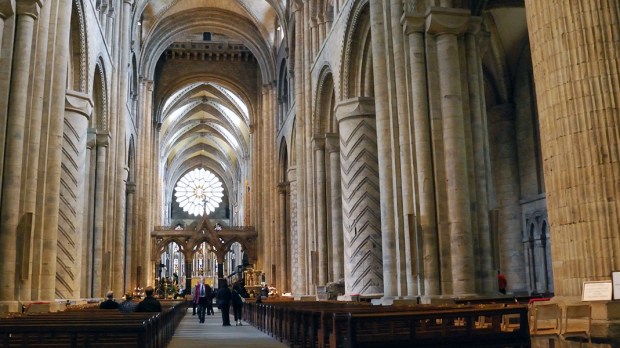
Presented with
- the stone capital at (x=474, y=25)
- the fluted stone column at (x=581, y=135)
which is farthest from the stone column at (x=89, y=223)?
the fluted stone column at (x=581, y=135)

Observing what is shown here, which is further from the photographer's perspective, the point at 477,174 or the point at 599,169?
the point at 477,174

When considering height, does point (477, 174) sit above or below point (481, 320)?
above

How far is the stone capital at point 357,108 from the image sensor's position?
17.5 meters

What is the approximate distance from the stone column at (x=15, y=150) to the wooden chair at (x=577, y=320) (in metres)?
8.72

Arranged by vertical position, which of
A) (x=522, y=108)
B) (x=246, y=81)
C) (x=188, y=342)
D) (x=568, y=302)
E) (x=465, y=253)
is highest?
(x=246, y=81)

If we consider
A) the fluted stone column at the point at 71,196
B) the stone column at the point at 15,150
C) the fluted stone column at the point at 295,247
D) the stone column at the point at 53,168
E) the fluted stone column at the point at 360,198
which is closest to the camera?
the stone column at the point at 15,150

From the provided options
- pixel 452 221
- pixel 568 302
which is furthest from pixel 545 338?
pixel 452 221

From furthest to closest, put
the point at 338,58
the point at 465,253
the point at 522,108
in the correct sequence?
the point at 522,108 < the point at 338,58 < the point at 465,253

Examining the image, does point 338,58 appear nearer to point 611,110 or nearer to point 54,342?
point 611,110

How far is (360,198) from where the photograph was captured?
16844 mm

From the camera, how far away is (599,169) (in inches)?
262

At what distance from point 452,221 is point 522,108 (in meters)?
11.1

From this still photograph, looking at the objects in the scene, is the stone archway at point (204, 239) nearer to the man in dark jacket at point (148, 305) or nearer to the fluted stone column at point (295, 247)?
the fluted stone column at point (295, 247)

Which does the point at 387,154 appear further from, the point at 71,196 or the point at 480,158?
the point at 71,196
